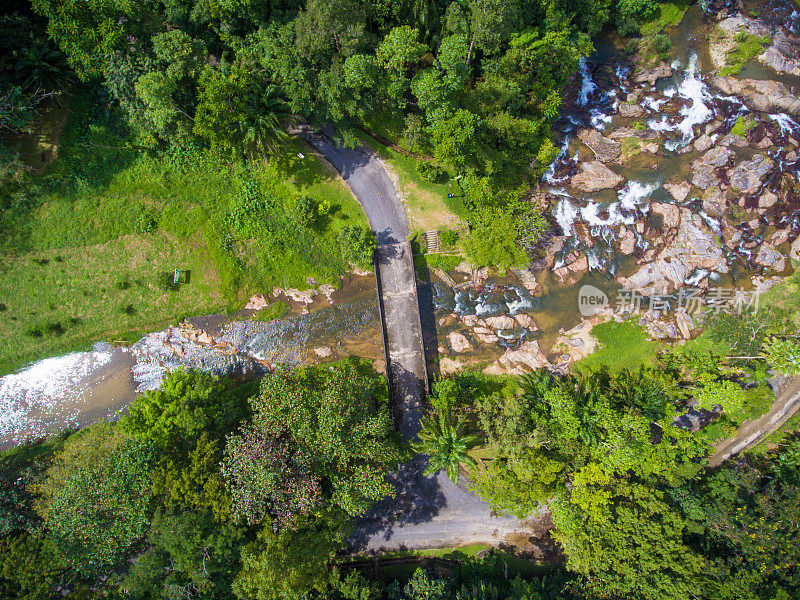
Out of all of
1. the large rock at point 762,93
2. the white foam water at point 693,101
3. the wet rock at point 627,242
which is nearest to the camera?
the wet rock at point 627,242

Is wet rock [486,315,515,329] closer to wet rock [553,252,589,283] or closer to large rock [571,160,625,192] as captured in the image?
wet rock [553,252,589,283]

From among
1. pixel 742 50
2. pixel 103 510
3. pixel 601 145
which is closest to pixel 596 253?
pixel 601 145

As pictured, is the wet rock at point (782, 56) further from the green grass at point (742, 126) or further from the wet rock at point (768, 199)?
the wet rock at point (768, 199)

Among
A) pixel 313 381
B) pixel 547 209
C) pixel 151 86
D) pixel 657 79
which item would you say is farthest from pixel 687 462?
pixel 151 86

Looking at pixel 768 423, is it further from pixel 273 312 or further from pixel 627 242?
pixel 273 312

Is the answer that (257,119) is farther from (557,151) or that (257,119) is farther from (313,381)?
(557,151)

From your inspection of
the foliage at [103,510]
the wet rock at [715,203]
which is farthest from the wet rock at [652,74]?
the foliage at [103,510]
